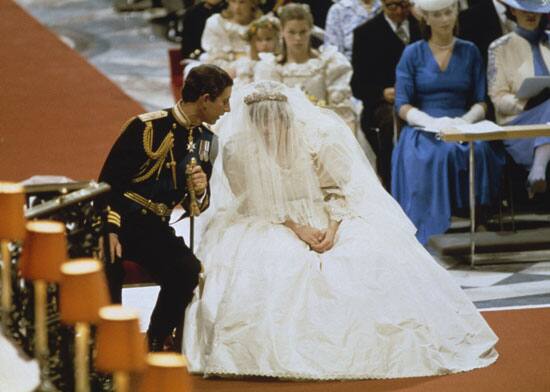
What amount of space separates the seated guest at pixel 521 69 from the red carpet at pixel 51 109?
2.98 meters

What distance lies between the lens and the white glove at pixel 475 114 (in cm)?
802

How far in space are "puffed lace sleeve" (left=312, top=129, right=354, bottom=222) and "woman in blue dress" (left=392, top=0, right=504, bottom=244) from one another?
1685 mm

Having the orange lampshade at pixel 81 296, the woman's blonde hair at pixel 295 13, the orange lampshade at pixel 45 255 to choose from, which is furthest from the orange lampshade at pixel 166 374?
the woman's blonde hair at pixel 295 13

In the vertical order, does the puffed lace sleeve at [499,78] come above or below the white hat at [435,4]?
below

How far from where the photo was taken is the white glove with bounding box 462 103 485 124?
802 cm

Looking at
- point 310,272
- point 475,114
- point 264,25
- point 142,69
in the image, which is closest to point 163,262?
point 310,272

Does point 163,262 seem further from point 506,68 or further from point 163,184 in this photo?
point 506,68

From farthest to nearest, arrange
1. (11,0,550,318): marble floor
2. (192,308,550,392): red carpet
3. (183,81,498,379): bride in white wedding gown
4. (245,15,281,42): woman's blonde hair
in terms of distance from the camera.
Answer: (245,15,281,42): woman's blonde hair → (11,0,550,318): marble floor → (183,81,498,379): bride in white wedding gown → (192,308,550,392): red carpet

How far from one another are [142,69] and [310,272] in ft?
24.3

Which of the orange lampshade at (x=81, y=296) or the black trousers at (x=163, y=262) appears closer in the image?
the orange lampshade at (x=81, y=296)

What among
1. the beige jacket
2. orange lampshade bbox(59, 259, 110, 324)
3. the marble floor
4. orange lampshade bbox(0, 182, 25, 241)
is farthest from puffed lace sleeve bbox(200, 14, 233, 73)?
orange lampshade bbox(59, 259, 110, 324)

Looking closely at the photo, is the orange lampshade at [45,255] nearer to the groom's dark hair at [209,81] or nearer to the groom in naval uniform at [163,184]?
the groom in naval uniform at [163,184]

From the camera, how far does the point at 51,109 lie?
10.6 meters

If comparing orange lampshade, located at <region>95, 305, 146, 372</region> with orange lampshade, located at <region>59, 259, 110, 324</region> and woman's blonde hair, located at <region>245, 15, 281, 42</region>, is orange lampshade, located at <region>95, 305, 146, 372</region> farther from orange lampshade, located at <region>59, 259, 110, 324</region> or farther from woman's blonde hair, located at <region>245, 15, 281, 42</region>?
woman's blonde hair, located at <region>245, 15, 281, 42</region>
